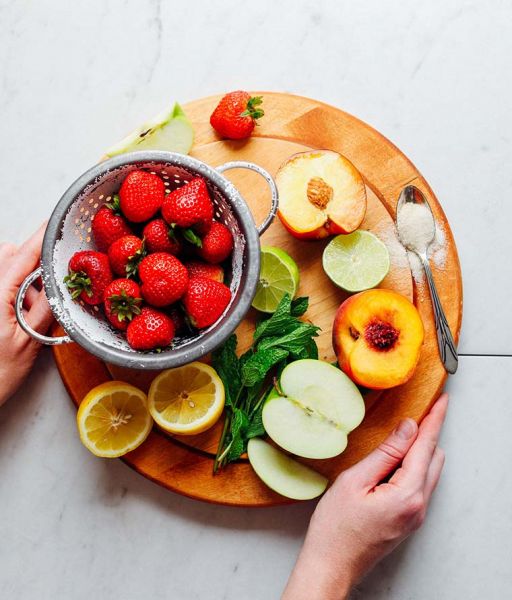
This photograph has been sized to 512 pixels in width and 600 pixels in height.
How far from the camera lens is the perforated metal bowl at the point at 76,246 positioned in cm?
109

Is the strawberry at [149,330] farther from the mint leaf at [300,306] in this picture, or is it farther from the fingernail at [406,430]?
the fingernail at [406,430]

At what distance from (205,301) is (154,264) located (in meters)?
0.11

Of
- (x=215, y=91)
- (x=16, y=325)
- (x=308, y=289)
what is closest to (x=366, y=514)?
(x=308, y=289)

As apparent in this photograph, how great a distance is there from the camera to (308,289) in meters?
1.34

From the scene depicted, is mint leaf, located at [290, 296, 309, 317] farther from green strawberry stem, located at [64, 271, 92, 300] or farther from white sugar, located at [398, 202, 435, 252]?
green strawberry stem, located at [64, 271, 92, 300]

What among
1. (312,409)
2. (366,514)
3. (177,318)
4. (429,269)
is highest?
(177,318)

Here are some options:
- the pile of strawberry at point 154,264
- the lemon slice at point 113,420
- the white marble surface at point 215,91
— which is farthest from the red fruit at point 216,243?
the white marble surface at point 215,91

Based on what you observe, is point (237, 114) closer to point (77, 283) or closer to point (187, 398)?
point (77, 283)

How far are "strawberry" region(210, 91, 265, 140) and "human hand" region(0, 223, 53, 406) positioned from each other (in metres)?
0.45

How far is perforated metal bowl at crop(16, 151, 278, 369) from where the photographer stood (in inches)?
43.0

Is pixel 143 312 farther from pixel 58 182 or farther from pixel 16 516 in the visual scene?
pixel 16 516

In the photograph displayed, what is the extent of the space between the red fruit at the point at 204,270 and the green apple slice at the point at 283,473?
A: 1.15 feet

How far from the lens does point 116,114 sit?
1.48 meters

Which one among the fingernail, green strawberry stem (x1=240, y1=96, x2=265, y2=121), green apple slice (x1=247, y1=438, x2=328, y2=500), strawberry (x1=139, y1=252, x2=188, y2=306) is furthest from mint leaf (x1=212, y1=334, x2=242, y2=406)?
green strawberry stem (x1=240, y1=96, x2=265, y2=121)
